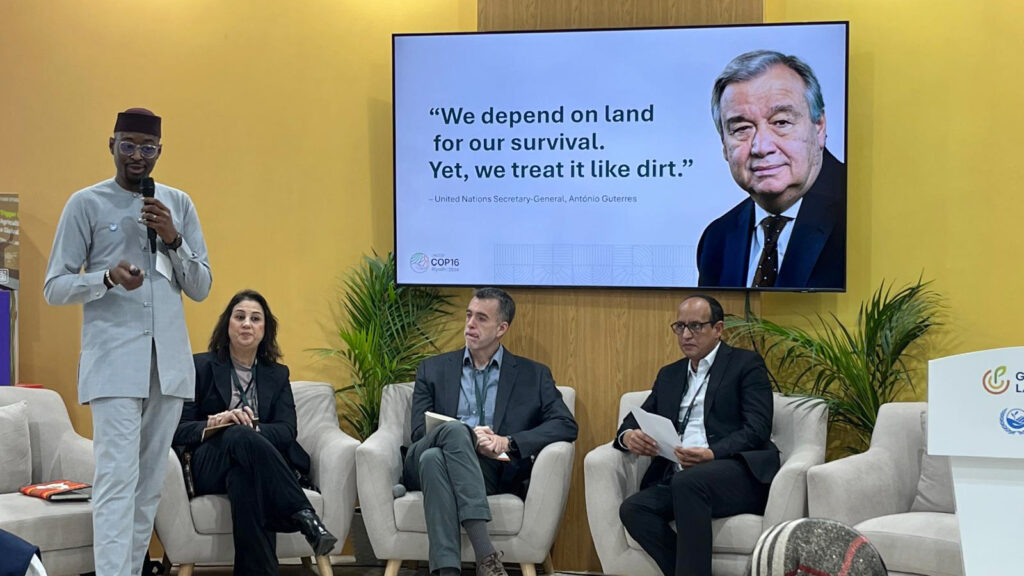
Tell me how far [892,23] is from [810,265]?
4.05ft

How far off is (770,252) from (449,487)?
1.89 meters

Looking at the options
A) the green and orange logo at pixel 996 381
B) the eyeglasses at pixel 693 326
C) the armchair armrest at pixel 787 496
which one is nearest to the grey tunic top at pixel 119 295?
the eyeglasses at pixel 693 326

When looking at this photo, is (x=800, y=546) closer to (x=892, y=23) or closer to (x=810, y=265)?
(x=810, y=265)

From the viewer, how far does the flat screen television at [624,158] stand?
5.45 metres

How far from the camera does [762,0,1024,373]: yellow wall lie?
17.9 feet

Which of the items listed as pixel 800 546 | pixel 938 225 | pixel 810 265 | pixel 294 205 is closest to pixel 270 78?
pixel 294 205

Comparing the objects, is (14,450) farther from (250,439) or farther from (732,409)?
(732,409)

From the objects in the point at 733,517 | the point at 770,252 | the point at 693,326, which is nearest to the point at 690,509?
the point at 733,517

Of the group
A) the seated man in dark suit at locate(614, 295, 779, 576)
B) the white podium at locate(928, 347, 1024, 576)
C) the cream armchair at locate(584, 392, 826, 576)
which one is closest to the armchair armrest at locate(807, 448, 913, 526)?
the cream armchair at locate(584, 392, 826, 576)

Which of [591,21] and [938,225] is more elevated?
[591,21]

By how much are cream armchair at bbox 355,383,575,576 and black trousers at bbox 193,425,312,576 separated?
1.03 feet

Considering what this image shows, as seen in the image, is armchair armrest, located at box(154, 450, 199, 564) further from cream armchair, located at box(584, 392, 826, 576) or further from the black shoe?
cream armchair, located at box(584, 392, 826, 576)

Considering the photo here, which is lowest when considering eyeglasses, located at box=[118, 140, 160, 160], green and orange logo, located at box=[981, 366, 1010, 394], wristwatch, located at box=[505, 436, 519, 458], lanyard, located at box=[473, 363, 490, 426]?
wristwatch, located at box=[505, 436, 519, 458]

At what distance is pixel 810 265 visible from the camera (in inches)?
215
